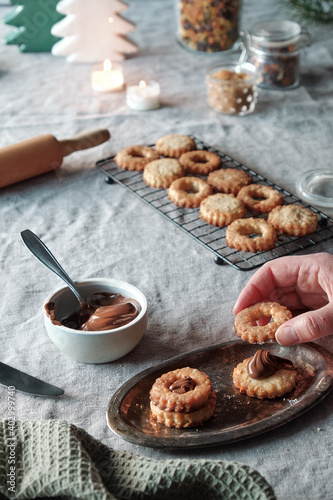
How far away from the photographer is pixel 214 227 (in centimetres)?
170

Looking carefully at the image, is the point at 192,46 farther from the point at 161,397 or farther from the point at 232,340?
the point at 161,397

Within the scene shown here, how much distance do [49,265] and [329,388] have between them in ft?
1.98

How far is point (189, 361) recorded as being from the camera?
121 cm

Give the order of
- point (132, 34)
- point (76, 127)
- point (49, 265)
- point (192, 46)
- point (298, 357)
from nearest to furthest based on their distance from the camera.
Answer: point (298, 357)
point (49, 265)
point (76, 127)
point (192, 46)
point (132, 34)

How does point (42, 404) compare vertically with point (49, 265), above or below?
below

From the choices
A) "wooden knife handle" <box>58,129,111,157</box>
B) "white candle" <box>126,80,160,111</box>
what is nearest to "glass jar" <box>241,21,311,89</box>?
"white candle" <box>126,80,160,111</box>

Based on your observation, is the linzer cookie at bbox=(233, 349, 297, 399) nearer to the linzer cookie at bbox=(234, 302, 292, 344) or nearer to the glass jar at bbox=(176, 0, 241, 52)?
the linzer cookie at bbox=(234, 302, 292, 344)

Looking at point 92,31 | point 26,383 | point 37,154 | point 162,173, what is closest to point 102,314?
point 26,383

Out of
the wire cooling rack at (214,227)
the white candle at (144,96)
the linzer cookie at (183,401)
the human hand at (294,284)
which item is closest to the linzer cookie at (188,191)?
the wire cooling rack at (214,227)

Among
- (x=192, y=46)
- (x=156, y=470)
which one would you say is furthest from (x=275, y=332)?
(x=192, y=46)

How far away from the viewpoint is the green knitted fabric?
864 millimetres

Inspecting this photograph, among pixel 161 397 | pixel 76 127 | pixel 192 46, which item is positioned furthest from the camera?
pixel 192 46

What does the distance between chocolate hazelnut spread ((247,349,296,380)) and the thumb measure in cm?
4

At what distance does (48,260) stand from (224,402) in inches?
18.7
